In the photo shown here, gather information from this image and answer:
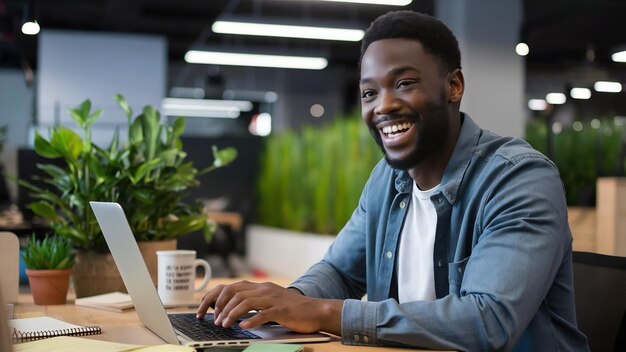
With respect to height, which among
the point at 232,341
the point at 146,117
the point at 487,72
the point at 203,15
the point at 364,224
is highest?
the point at 203,15

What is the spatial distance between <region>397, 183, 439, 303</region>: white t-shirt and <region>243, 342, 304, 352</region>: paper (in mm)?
454

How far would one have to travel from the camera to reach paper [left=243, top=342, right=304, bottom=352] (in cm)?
110

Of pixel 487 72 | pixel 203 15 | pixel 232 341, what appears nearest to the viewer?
pixel 232 341

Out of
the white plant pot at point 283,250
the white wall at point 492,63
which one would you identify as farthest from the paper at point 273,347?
the white wall at point 492,63

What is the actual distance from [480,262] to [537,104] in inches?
274

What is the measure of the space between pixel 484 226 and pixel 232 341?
1.61 feet

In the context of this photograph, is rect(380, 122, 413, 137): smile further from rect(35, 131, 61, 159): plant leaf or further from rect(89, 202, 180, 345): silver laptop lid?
rect(35, 131, 61, 159): plant leaf

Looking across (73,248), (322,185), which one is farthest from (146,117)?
(322,185)

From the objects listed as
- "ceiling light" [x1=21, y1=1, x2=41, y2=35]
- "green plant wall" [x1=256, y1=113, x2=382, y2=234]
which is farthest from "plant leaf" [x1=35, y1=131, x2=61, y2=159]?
"green plant wall" [x1=256, y1=113, x2=382, y2=234]

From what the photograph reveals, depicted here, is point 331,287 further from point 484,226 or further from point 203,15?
point 203,15

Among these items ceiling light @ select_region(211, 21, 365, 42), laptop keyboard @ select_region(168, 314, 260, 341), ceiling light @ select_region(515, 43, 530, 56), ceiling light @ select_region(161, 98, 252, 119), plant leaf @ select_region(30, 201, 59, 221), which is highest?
ceiling light @ select_region(161, 98, 252, 119)

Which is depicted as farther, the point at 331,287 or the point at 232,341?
the point at 331,287

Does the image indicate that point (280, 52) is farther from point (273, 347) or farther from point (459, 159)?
point (273, 347)

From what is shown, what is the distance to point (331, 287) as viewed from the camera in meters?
1.67
